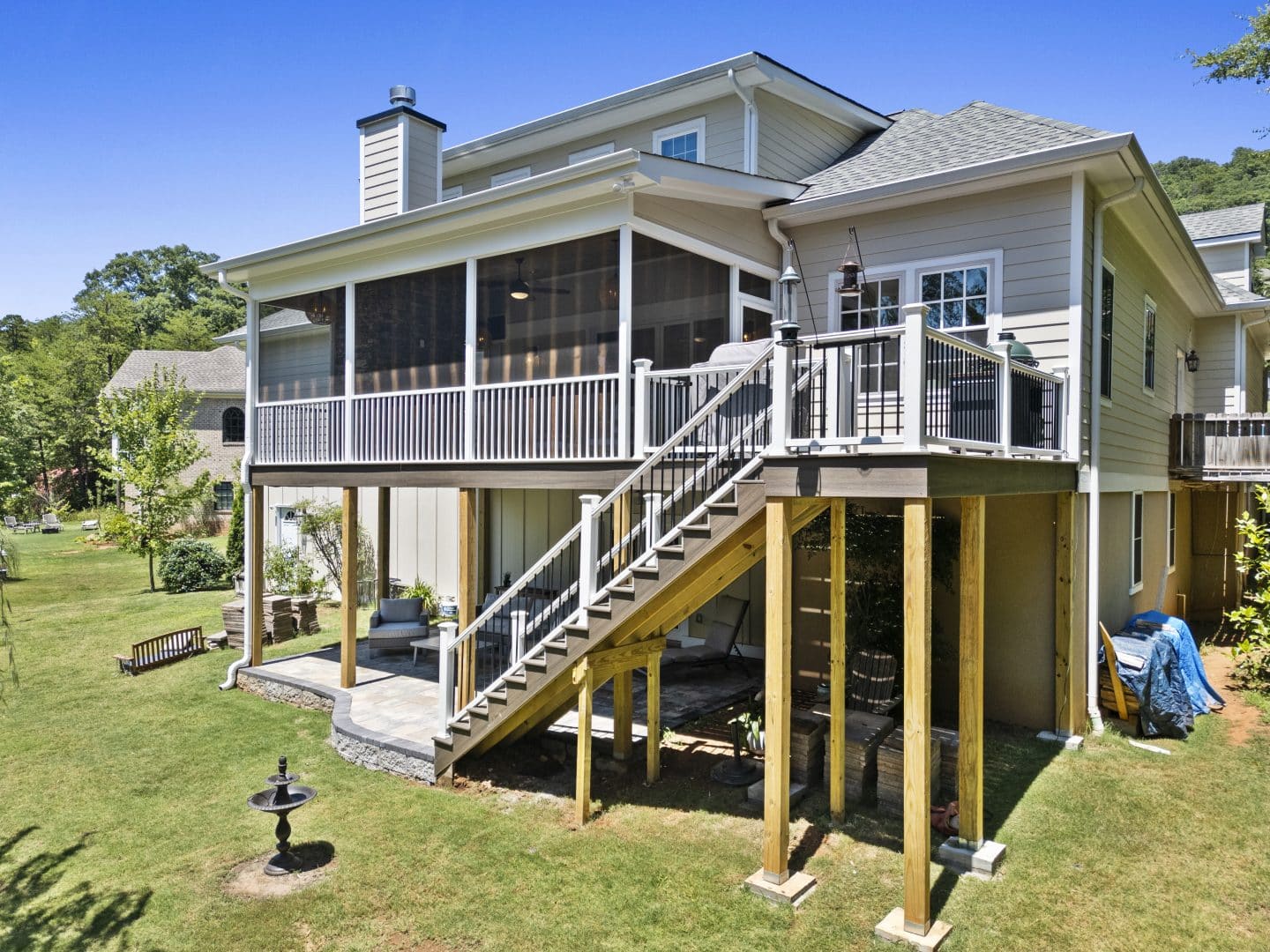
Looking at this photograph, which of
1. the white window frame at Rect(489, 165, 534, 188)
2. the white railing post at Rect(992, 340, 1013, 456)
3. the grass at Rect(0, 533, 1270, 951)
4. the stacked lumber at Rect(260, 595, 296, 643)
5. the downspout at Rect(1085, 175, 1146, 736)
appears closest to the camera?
the grass at Rect(0, 533, 1270, 951)

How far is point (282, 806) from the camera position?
5.93m

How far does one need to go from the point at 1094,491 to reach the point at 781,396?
507cm

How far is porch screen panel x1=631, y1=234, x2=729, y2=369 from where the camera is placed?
28.1 feet

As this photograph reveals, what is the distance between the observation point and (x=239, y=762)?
26.5ft

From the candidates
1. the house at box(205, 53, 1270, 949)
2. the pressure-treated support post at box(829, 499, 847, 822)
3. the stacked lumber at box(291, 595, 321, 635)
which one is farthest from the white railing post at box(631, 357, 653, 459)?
the stacked lumber at box(291, 595, 321, 635)

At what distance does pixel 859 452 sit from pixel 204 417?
33.3m

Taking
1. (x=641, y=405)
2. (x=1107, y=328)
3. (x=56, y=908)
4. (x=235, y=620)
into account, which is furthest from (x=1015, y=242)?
(x=235, y=620)

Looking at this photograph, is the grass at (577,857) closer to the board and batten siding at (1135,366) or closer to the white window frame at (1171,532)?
the board and batten siding at (1135,366)

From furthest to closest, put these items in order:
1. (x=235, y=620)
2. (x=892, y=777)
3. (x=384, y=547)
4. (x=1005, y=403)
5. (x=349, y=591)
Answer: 1. (x=384, y=547)
2. (x=235, y=620)
3. (x=349, y=591)
4. (x=892, y=777)
5. (x=1005, y=403)

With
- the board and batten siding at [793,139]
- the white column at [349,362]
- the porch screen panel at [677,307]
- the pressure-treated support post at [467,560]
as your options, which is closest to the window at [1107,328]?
the porch screen panel at [677,307]

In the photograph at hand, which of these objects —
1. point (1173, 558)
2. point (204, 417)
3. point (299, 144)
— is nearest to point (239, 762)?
point (299, 144)

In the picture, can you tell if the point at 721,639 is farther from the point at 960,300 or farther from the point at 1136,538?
the point at 1136,538

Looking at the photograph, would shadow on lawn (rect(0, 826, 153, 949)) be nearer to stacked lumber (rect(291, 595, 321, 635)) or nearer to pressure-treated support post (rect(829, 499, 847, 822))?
pressure-treated support post (rect(829, 499, 847, 822))

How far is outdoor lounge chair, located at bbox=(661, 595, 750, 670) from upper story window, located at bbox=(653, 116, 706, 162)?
6396mm
